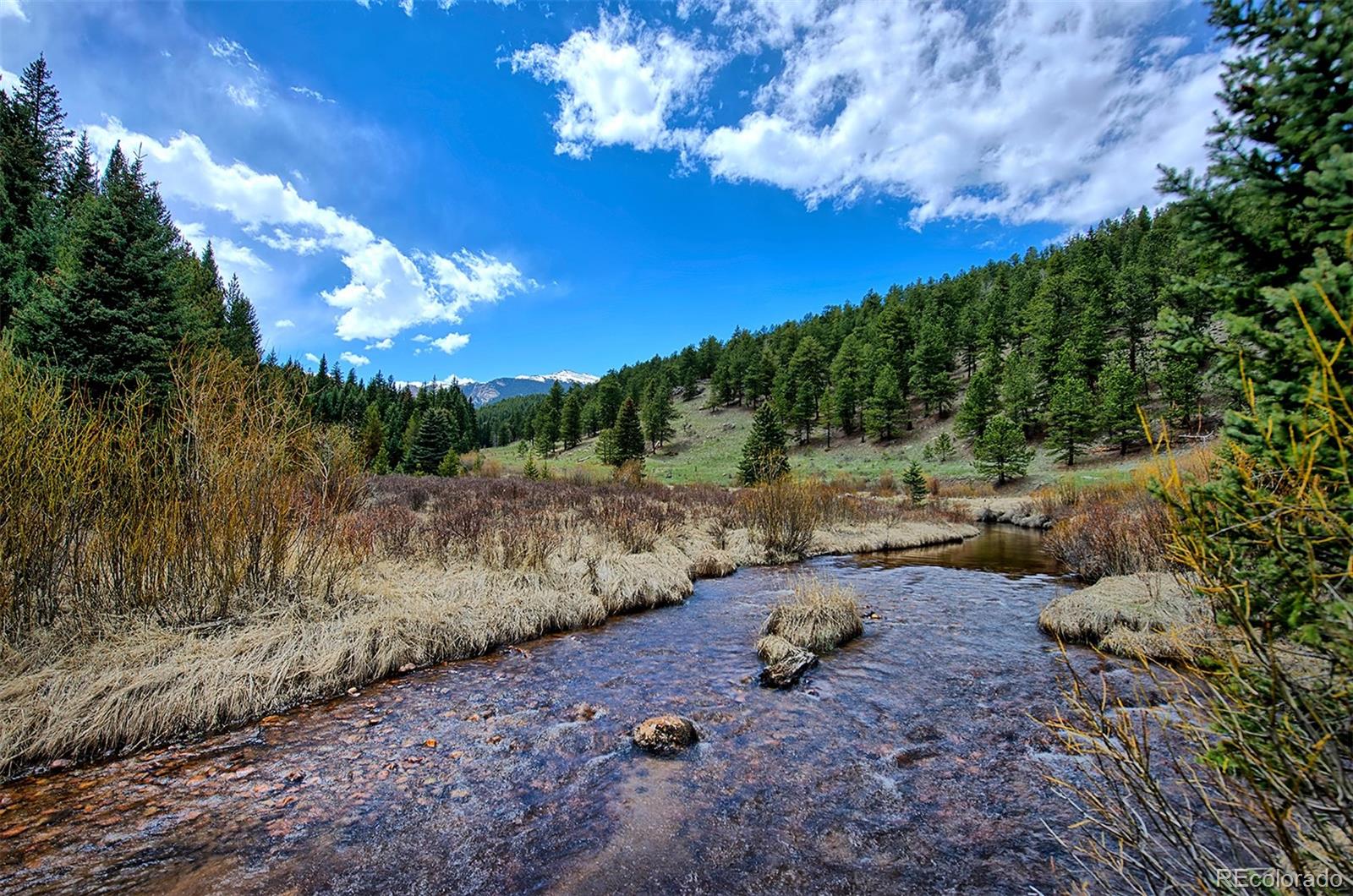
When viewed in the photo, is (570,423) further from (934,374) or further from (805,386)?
(934,374)

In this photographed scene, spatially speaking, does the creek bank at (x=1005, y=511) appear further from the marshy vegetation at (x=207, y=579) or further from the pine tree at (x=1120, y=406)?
the marshy vegetation at (x=207, y=579)

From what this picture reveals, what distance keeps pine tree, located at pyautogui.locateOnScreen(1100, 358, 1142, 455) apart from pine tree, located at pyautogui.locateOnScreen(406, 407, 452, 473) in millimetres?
48885

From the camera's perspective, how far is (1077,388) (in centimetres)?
3934

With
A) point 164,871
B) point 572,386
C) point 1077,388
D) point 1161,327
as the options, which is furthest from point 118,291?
point 572,386

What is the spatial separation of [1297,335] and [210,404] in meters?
9.12

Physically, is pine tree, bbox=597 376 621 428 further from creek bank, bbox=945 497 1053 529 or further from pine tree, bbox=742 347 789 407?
creek bank, bbox=945 497 1053 529

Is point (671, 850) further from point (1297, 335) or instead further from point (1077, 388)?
point (1077, 388)

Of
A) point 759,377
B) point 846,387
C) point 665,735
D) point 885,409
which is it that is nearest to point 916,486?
point 665,735

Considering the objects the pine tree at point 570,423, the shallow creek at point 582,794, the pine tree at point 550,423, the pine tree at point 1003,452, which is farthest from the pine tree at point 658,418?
Result: the shallow creek at point 582,794

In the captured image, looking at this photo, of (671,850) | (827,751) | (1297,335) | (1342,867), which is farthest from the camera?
(827,751)

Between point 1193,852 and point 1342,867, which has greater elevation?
point 1342,867

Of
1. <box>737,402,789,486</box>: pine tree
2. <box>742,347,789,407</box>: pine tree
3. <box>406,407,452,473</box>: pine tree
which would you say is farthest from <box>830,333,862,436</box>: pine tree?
<box>406,407,452,473</box>: pine tree

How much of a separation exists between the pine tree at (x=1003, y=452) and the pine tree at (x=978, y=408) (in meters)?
6.95

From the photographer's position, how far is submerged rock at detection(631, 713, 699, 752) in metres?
4.76
